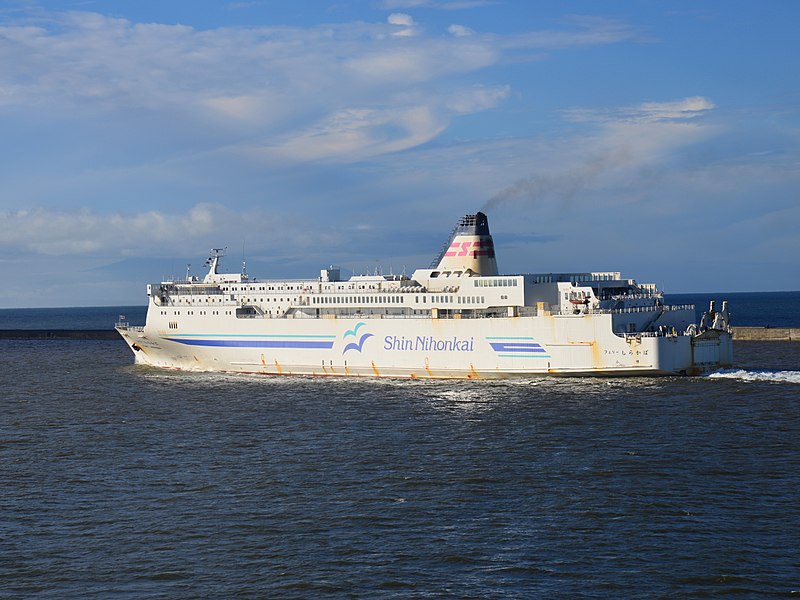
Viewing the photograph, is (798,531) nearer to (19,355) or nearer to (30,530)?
(30,530)

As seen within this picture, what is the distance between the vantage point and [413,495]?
21750 mm

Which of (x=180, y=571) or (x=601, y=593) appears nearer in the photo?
(x=601, y=593)

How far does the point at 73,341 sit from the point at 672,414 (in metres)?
75.8

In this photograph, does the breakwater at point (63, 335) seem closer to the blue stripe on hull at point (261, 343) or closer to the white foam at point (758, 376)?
the blue stripe on hull at point (261, 343)

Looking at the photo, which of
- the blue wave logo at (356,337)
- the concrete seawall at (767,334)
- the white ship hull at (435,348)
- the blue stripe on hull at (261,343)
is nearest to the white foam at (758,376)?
the white ship hull at (435,348)

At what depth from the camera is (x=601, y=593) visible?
607 inches

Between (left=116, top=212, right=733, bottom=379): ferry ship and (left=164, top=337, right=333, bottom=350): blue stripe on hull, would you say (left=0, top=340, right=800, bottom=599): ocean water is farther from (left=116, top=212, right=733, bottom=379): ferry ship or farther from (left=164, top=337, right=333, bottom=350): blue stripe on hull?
(left=164, top=337, right=333, bottom=350): blue stripe on hull

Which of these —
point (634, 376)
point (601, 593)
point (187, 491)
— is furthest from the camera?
point (634, 376)

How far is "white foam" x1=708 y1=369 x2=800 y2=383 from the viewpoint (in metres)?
40.0

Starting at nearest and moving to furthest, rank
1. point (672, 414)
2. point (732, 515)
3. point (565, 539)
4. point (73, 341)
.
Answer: point (565, 539) → point (732, 515) → point (672, 414) → point (73, 341)

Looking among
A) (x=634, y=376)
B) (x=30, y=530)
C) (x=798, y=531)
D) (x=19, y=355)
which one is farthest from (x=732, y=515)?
(x=19, y=355)

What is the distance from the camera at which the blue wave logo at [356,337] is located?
45875 mm

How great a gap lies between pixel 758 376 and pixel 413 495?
2477 centimetres

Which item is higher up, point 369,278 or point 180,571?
point 369,278
